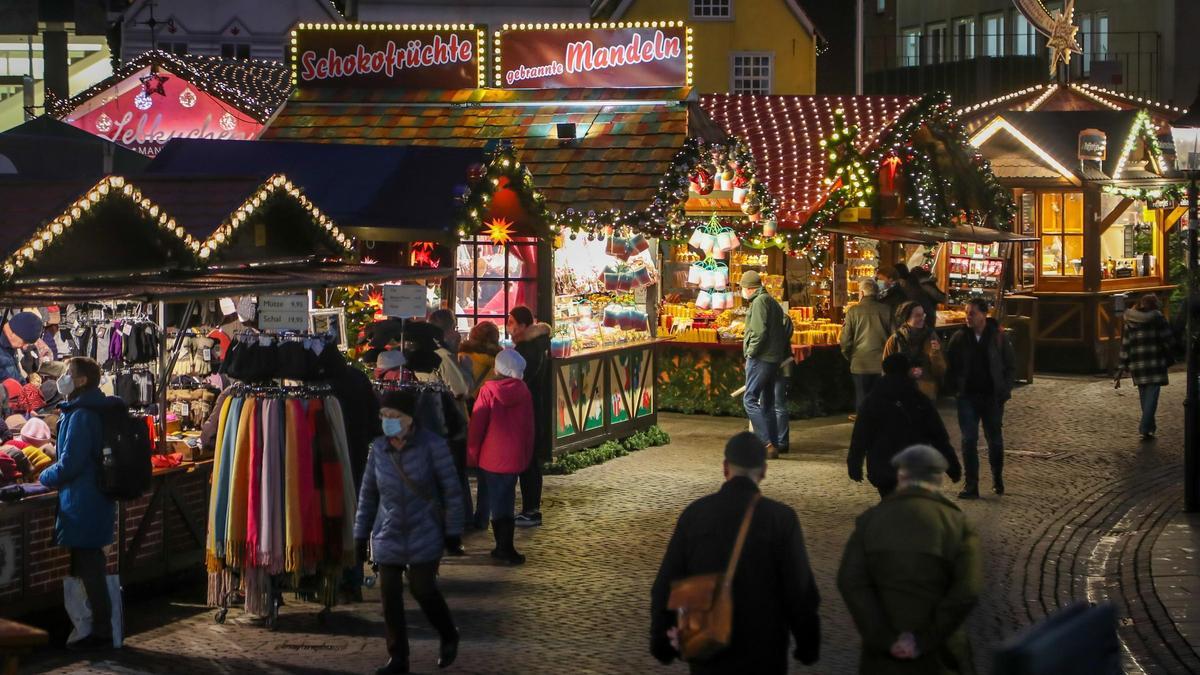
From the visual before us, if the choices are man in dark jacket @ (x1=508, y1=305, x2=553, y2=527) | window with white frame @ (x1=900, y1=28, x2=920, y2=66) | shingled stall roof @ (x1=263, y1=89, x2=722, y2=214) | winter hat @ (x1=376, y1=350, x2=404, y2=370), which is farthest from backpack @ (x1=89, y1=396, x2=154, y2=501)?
window with white frame @ (x1=900, y1=28, x2=920, y2=66)

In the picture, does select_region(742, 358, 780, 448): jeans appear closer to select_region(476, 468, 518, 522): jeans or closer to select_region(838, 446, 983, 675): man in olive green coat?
select_region(476, 468, 518, 522): jeans

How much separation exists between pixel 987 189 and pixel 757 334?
8299mm

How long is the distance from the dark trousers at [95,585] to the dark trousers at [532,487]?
424cm

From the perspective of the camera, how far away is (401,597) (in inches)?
376

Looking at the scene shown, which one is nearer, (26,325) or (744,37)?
(26,325)

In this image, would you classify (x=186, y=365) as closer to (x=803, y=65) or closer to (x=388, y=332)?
(x=388, y=332)

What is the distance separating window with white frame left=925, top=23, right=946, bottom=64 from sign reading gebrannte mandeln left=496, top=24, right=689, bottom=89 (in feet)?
96.4

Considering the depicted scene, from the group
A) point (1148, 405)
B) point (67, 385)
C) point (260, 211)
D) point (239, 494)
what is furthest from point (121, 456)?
point (1148, 405)

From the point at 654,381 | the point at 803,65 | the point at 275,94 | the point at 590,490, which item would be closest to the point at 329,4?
the point at 803,65

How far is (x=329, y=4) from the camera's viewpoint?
46.5 m

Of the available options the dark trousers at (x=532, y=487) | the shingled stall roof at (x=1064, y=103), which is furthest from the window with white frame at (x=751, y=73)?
the dark trousers at (x=532, y=487)

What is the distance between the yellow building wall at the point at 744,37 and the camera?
4266cm

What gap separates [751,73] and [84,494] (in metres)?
34.2

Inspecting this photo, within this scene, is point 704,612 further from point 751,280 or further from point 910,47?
point 910,47
